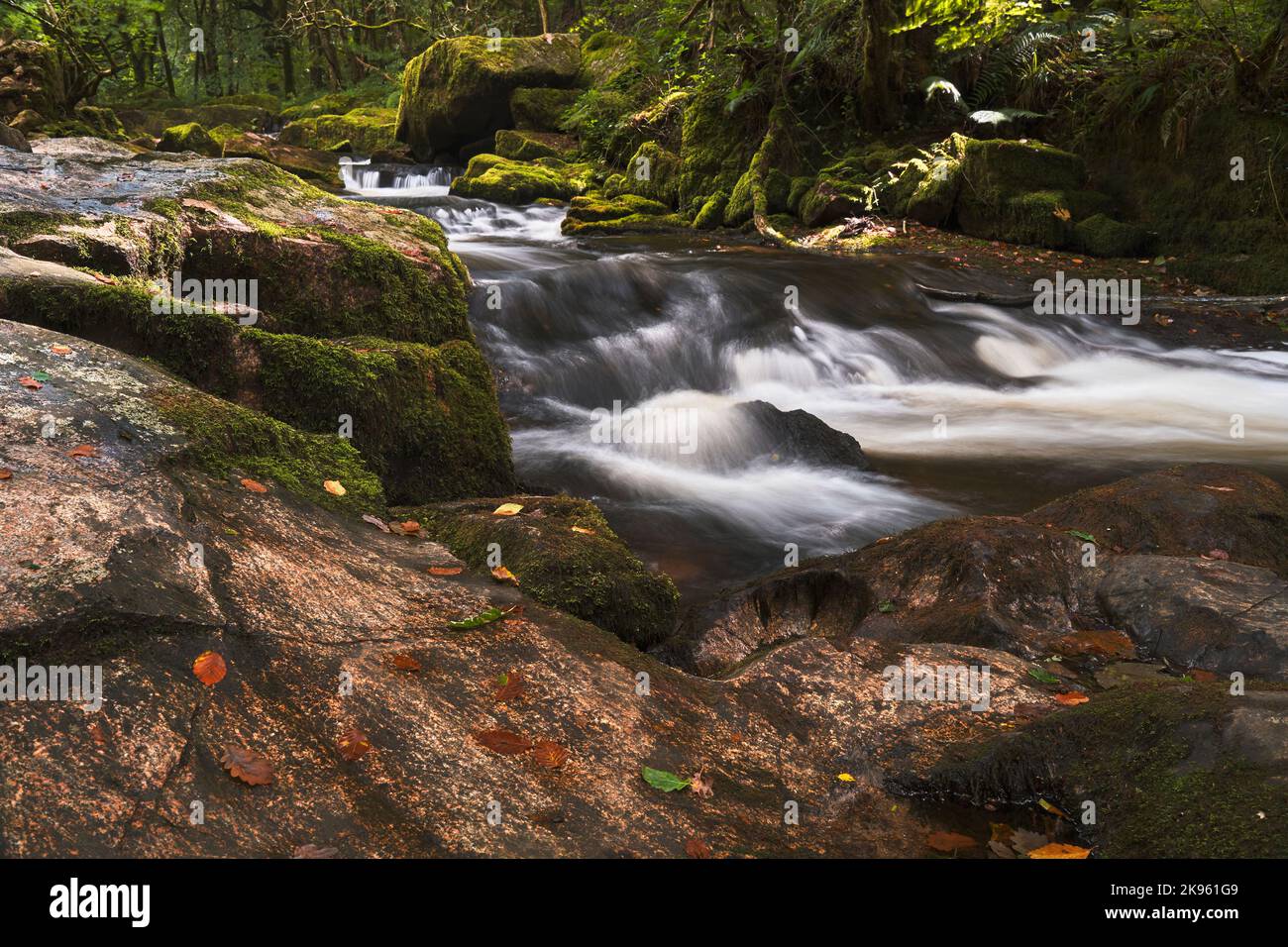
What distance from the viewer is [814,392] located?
33.8 ft

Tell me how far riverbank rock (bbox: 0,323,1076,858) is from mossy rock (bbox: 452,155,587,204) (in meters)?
15.6

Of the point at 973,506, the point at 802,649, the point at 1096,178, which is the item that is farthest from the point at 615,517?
the point at 1096,178

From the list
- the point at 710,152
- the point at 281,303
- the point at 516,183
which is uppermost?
the point at 710,152

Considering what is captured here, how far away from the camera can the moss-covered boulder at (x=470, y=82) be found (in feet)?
75.7

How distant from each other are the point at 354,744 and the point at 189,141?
73.0 ft

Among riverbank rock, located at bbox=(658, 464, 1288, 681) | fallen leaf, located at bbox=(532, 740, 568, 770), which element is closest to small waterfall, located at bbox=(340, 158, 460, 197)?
riverbank rock, located at bbox=(658, 464, 1288, 681)

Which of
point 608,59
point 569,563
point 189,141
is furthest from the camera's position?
point 608,59

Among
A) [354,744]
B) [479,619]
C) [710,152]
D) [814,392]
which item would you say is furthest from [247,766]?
[710,152]

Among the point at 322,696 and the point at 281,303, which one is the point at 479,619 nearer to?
the point at 322,696

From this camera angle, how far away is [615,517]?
6.53m

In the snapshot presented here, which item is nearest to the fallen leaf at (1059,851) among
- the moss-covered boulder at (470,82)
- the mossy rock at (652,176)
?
the mossy rock at (652,176)
